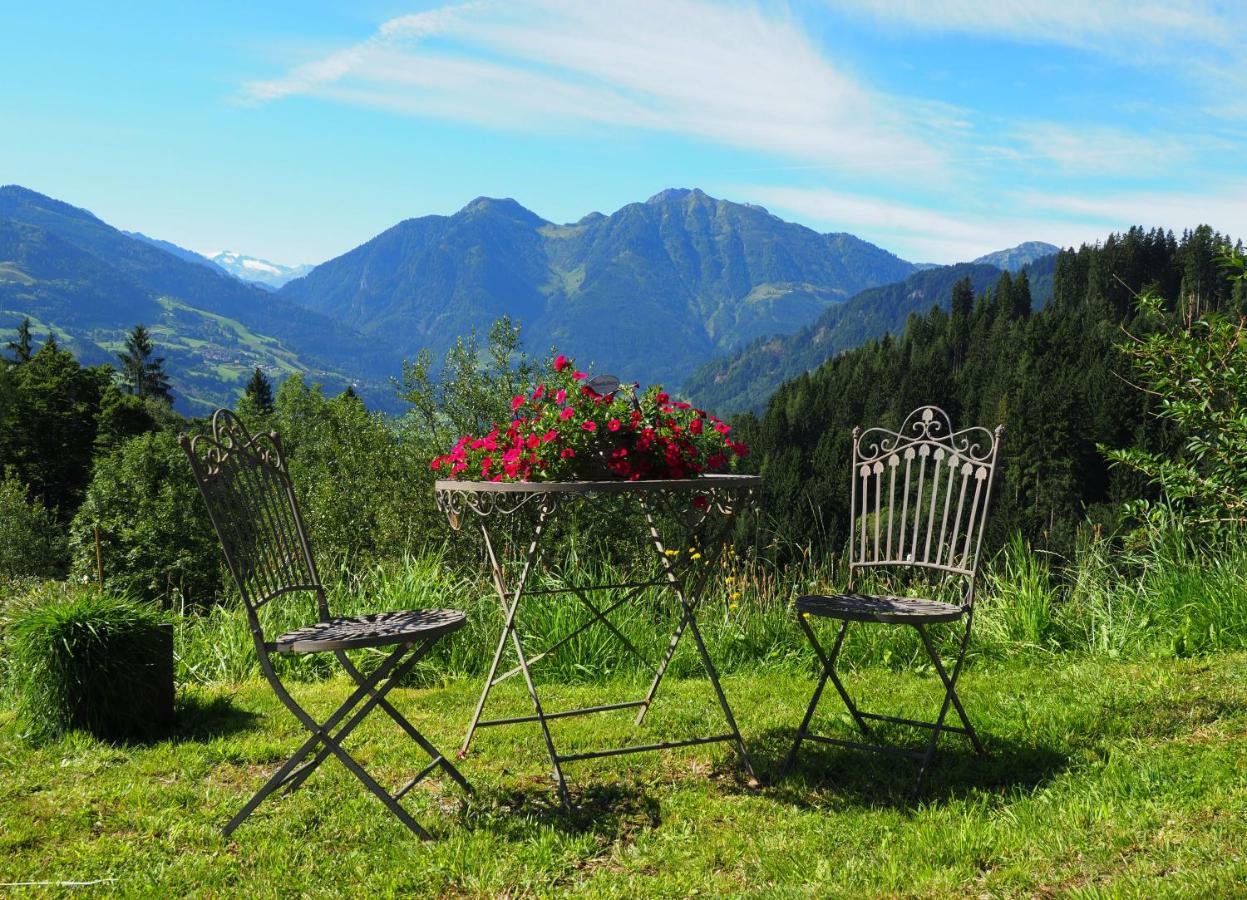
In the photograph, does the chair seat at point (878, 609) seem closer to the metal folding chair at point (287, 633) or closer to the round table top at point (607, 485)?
the round table top at point (607, 485)

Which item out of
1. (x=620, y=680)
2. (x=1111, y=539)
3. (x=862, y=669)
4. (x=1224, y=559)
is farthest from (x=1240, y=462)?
(x=620, y=680)

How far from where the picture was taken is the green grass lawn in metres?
2.60

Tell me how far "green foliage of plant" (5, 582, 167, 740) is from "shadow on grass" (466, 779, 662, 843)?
6.00ft

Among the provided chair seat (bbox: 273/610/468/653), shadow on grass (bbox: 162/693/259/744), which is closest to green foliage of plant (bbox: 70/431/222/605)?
shadow on grass (bbox: 162/693/259/744)

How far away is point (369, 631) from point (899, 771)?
6.61 ft

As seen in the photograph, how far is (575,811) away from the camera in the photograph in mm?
3135

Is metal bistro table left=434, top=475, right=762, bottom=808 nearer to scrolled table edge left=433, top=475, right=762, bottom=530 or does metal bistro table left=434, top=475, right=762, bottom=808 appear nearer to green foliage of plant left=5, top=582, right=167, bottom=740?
scrolled table edge left=433, top=475, right=762, bottom=530

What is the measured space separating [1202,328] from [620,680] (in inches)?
167

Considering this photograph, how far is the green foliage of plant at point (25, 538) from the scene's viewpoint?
110 feet

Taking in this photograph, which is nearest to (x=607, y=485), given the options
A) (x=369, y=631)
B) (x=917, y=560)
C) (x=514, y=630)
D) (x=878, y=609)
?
(x=514, y=630)

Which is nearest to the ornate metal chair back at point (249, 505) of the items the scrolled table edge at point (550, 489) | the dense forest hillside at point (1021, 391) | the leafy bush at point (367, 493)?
the scrolled table edge at point (550, 489)

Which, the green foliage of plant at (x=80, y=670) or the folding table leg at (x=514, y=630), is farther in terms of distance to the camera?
the green foliage of plant at (x=80, y=670)

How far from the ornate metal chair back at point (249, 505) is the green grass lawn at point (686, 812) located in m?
Result: 0.71

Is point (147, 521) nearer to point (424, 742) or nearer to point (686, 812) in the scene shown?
point (424, 742)
